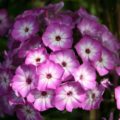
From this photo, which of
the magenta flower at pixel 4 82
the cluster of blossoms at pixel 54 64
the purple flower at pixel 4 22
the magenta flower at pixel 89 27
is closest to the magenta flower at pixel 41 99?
the cluster of blossoms at pixel 54 64

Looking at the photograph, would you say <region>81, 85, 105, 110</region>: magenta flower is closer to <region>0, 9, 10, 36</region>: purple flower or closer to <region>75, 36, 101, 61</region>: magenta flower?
<region>75, 36, 101, 61</region>: magenta flower

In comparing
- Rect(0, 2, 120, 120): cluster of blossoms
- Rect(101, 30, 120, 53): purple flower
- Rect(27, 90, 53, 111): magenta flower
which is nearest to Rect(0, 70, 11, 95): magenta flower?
Rect(0, 2, 120, 120): cluster of blossoms

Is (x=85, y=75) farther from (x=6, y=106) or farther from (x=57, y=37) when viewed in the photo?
(x=6, y=106)

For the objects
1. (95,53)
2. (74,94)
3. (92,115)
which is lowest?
(92,115)

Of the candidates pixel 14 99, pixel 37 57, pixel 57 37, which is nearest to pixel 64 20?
pixel 57 37

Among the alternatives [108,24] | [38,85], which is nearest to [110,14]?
[108,24]

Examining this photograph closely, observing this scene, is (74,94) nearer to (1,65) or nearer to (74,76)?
(74,76)
